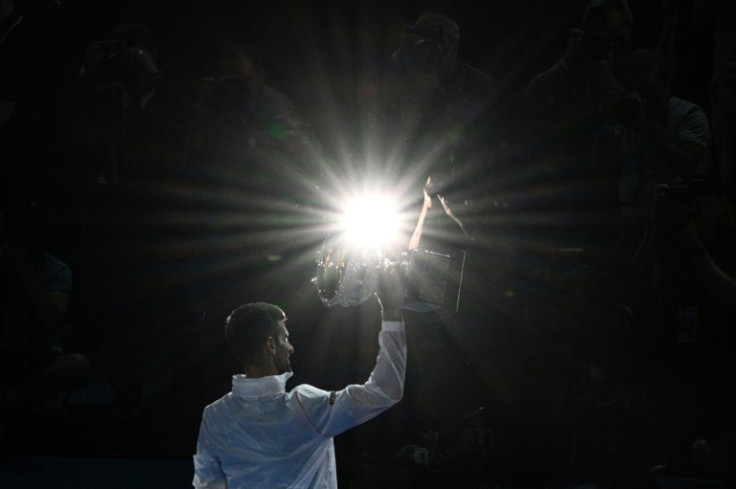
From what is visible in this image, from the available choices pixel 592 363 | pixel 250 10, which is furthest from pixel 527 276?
pixel 250 10

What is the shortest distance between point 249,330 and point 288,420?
48 centimetres

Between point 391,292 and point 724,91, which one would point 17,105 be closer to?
point 391,292

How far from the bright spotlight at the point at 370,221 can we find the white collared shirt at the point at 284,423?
0.83 meters

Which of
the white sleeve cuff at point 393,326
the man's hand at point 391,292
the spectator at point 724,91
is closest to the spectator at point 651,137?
the spectator at point 724,91

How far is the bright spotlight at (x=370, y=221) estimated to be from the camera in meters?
3.31

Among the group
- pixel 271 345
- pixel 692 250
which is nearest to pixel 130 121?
pixel 271 345

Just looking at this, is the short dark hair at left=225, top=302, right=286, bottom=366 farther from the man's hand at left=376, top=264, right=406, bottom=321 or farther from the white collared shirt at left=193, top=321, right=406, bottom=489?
the man's hand at left=376, top=264, right=406, bottom=321

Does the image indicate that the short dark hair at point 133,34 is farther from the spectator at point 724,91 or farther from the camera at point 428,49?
the spectator at point 724,91

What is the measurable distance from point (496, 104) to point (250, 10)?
2.62 m

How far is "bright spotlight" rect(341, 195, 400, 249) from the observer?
331 centimetres

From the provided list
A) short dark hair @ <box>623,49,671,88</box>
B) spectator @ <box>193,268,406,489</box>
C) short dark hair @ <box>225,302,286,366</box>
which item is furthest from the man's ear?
short dark hair @ <box>623,49,671,88</box>

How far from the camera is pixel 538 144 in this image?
3.92m

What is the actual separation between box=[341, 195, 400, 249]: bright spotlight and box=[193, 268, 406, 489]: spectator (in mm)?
745

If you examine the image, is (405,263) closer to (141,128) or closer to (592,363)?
(592,363)
